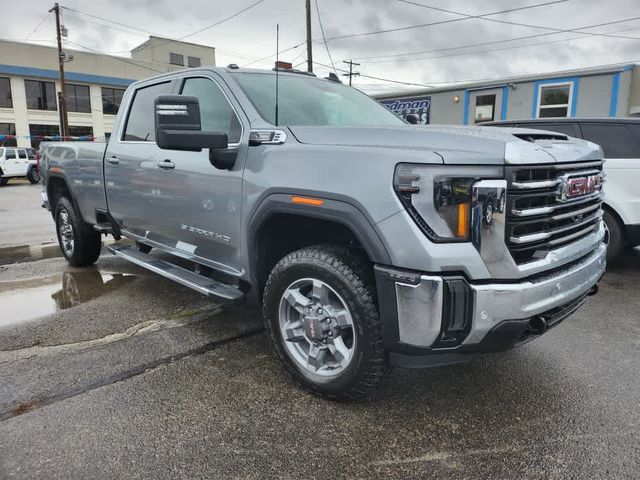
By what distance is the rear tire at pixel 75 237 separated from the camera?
5.76m

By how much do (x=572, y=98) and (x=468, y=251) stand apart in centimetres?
1335

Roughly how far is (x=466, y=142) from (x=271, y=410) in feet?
5.84

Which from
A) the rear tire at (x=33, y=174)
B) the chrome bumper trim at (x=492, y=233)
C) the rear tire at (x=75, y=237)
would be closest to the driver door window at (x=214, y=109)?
the chrome bumper trim at (x=492, y=233)

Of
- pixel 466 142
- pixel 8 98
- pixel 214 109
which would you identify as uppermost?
pixel 8 98

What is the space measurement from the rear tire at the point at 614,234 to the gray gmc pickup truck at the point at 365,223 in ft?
9.55

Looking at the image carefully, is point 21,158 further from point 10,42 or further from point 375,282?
point 375,282

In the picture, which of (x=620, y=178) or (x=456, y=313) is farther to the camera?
(x=620, y=178)

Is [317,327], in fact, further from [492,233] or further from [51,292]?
[51,292]

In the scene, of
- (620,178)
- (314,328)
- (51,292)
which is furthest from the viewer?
(620,178)

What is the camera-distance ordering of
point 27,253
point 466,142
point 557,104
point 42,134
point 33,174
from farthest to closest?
1. point 42,134
2. point 33,174
3. point 557,104
4. point 27,253
5. point 466,142

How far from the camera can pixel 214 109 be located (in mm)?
3699

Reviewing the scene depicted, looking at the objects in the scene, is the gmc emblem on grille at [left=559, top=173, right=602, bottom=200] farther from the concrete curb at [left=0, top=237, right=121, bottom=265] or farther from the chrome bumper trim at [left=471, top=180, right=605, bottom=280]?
the concrete curb at [left=0, top=237, right=121, bottom=265]

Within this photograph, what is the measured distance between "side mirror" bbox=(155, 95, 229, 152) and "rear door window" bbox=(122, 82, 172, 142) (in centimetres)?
150

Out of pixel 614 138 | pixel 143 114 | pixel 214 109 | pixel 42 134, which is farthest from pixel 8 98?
pixel 614 138
